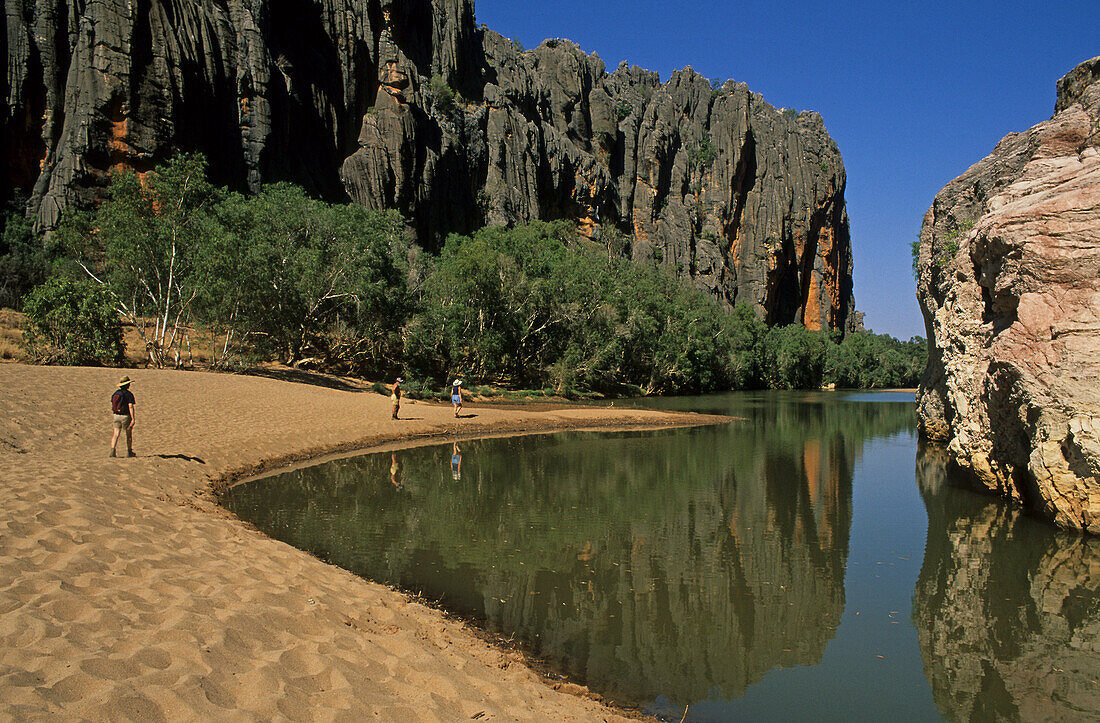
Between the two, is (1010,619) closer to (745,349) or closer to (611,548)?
(611,548)

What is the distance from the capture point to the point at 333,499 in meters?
14.2

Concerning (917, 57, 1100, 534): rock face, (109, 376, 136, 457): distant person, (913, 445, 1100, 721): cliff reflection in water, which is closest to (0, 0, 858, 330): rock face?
(109, 376, 136, 457): distant person

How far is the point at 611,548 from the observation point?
11594 mm

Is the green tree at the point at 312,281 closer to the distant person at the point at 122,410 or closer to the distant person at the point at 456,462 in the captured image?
the distant person at the point at 456,462

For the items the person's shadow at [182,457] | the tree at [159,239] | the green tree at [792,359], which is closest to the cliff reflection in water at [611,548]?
the person's shadow at [182,457]

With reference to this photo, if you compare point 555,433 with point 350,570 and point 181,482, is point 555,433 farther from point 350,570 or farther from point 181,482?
point 350,570

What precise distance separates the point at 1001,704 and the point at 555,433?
23574 mm

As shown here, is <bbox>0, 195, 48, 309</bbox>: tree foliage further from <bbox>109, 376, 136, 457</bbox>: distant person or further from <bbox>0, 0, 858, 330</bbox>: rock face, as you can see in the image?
<bbox>109, 376, 136, 457</bbox>: distant person

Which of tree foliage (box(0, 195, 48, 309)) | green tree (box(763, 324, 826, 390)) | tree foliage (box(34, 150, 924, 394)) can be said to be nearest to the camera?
tree foliage (box(34, 150, 924, 394))

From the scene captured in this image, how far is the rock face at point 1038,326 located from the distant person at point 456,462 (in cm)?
1288

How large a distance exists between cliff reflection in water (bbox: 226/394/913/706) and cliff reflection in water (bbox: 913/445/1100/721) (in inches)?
54.8

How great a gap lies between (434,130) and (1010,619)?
236 feet

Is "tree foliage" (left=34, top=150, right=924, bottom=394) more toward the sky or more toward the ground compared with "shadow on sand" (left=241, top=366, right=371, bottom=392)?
more toward the sky

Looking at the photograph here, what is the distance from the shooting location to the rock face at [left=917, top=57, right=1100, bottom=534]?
11.8 meters
